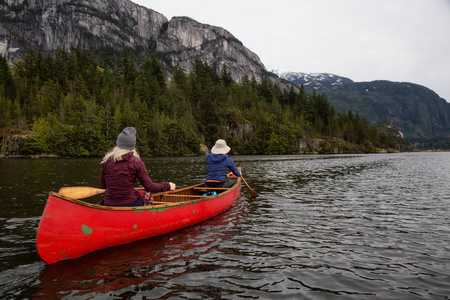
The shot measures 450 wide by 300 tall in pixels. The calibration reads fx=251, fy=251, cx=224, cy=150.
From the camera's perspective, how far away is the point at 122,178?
7.47m

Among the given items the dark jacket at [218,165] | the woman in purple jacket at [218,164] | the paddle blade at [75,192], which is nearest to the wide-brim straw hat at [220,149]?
the woman in purple jacket at [218,164]

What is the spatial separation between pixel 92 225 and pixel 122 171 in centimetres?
163

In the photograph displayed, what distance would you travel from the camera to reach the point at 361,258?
693 centimetres

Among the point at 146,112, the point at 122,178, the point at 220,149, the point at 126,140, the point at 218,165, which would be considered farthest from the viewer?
the point at 146,112

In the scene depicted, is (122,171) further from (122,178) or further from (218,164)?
(218,164)

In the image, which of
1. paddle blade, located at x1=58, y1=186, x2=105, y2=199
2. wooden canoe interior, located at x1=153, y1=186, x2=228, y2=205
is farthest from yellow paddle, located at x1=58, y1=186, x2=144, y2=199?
wooden canoe interior, located at x1=153, y1=186, x2=228, y2=205

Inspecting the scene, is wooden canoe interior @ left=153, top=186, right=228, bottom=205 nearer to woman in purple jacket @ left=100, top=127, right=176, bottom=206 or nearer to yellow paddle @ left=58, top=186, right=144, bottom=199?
woman in purple jacket @ left=100, top=127, right=176, bottom=206

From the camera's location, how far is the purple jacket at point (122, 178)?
740cm

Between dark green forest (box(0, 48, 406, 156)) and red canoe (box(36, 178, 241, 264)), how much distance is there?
74195mm

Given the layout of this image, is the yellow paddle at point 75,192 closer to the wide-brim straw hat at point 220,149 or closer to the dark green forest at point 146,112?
the wide-brim straw hat at point 220,149

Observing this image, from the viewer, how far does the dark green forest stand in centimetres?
7412

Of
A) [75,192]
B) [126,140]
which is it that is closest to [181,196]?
[75,192]

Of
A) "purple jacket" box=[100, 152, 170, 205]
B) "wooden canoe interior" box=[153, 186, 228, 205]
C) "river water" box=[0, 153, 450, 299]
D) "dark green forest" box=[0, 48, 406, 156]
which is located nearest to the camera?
"river water" box=[0, 153, 450, 299]

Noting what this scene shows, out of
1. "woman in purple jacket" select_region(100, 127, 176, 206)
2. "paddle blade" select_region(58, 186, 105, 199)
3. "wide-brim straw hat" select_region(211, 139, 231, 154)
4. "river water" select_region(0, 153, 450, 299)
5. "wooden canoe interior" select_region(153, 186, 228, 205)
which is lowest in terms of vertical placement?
"river water" select_region(0, 153, 450, 299)
